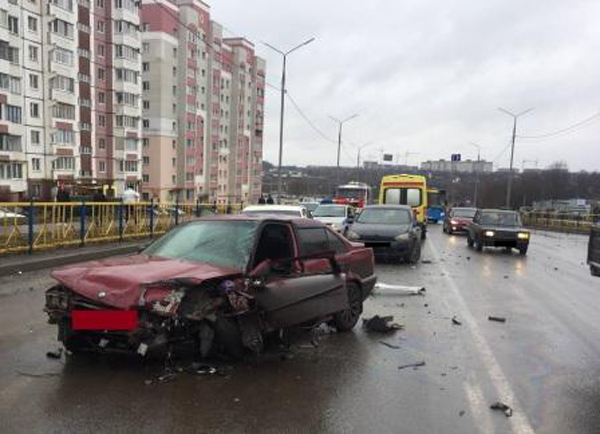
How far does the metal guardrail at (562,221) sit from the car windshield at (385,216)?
26475 mm

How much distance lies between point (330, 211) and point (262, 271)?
17301 mm

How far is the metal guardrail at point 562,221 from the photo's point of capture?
3919 centimetres

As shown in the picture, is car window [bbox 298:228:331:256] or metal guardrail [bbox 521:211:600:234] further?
metal guardrail [bbox 521:211:600:234]

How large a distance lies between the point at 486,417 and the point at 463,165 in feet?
248

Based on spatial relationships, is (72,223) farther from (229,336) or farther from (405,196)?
(405,196)

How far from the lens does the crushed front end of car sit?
15.4 feet

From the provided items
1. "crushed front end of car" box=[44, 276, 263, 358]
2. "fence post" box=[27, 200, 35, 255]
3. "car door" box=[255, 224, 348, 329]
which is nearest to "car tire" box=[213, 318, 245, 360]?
"crushed front end of car" box=[44, 276, 263, 358]

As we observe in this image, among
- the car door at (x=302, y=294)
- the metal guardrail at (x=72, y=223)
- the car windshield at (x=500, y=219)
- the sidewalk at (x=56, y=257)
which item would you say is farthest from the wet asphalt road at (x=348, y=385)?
the car windshield at (x=500, y=219)

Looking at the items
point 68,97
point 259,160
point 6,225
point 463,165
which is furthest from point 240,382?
point 259,160

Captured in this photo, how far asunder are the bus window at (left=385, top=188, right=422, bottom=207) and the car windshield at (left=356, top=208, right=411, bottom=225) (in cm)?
1260

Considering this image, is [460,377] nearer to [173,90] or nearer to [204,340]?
[204,340]

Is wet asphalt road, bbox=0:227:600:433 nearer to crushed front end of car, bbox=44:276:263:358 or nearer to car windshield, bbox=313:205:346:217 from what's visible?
crushed front end of car, bbox=44:276:263:358

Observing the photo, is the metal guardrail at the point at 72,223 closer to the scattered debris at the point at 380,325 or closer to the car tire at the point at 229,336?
the scattered debris at the point at 380,325

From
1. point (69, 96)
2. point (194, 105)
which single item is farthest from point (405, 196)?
point (194, 105)
